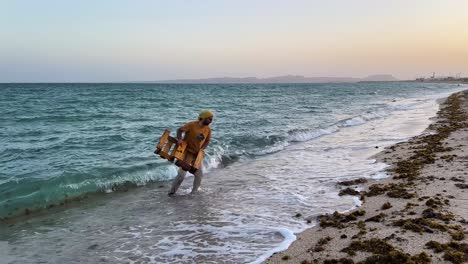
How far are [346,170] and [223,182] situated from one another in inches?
133

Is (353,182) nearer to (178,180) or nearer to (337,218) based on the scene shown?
(337,218)

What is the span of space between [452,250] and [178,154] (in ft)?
18.6

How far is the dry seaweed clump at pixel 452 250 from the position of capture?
4.56m

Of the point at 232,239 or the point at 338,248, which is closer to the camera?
the point at 338,248

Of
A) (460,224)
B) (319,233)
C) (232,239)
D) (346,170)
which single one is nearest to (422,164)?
(346,170)

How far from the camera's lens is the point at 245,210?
785cm

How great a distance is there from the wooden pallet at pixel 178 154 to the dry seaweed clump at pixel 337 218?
3.30 meters

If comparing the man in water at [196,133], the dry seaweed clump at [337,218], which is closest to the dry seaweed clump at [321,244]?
the dry seaweed clump at [337,218]

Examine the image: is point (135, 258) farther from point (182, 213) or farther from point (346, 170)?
point (346, 170)

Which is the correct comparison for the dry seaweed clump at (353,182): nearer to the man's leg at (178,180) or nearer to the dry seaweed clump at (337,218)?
the dry seaweed clump at (337,218)

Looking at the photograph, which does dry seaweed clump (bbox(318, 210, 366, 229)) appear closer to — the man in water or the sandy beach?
the sandy beach

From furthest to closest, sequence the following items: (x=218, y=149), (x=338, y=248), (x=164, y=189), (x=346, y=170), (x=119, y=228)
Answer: (x=218, y=149) → (x=346, y=170) → (x=164, y=189) → (x=119, y=228) → (x=338, y=248)

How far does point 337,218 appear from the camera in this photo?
6.69 meters

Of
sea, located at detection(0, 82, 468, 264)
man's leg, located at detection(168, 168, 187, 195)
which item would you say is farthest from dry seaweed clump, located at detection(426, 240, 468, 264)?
man's leg, located at detection(168, 168, 187, 195)
